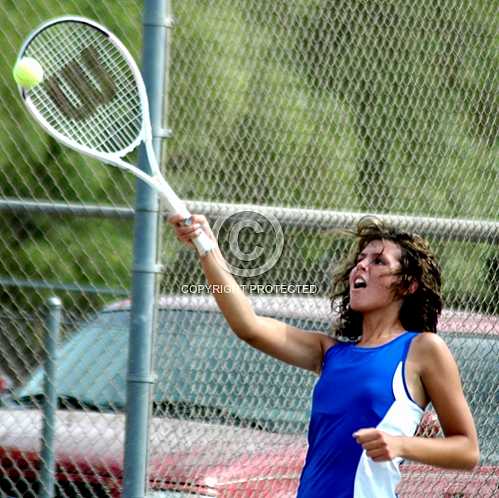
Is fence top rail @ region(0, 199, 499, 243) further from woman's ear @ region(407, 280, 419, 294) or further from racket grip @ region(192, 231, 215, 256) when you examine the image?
woman's ear @ region(407, 280, 419, 294)

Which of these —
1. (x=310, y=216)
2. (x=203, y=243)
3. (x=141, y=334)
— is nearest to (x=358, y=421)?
(x=203, y=243)

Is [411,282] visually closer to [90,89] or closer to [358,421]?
[358,421]

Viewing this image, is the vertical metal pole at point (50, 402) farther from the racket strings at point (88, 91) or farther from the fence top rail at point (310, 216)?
the racket strings at point (88, 91)

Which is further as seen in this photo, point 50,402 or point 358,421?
point 50,402

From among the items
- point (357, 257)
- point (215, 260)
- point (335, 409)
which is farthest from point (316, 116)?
point (335, 409)

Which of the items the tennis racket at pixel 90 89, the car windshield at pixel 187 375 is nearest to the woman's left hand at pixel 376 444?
the tennis racket at pixel 90 89

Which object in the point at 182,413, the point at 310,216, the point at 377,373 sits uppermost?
the point at 310,216

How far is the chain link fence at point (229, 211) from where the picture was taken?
12.7 feet

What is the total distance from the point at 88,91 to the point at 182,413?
1.20m

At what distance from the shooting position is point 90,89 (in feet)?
11.8

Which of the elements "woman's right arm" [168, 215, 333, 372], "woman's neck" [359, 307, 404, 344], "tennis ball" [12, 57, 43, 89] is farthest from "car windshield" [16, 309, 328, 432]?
"tennis ball" [12, 57, 43, 89]

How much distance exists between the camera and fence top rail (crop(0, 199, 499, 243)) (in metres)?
3.73

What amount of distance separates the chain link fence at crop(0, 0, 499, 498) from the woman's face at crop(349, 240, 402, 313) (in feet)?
2.52

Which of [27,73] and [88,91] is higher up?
[88,91]
